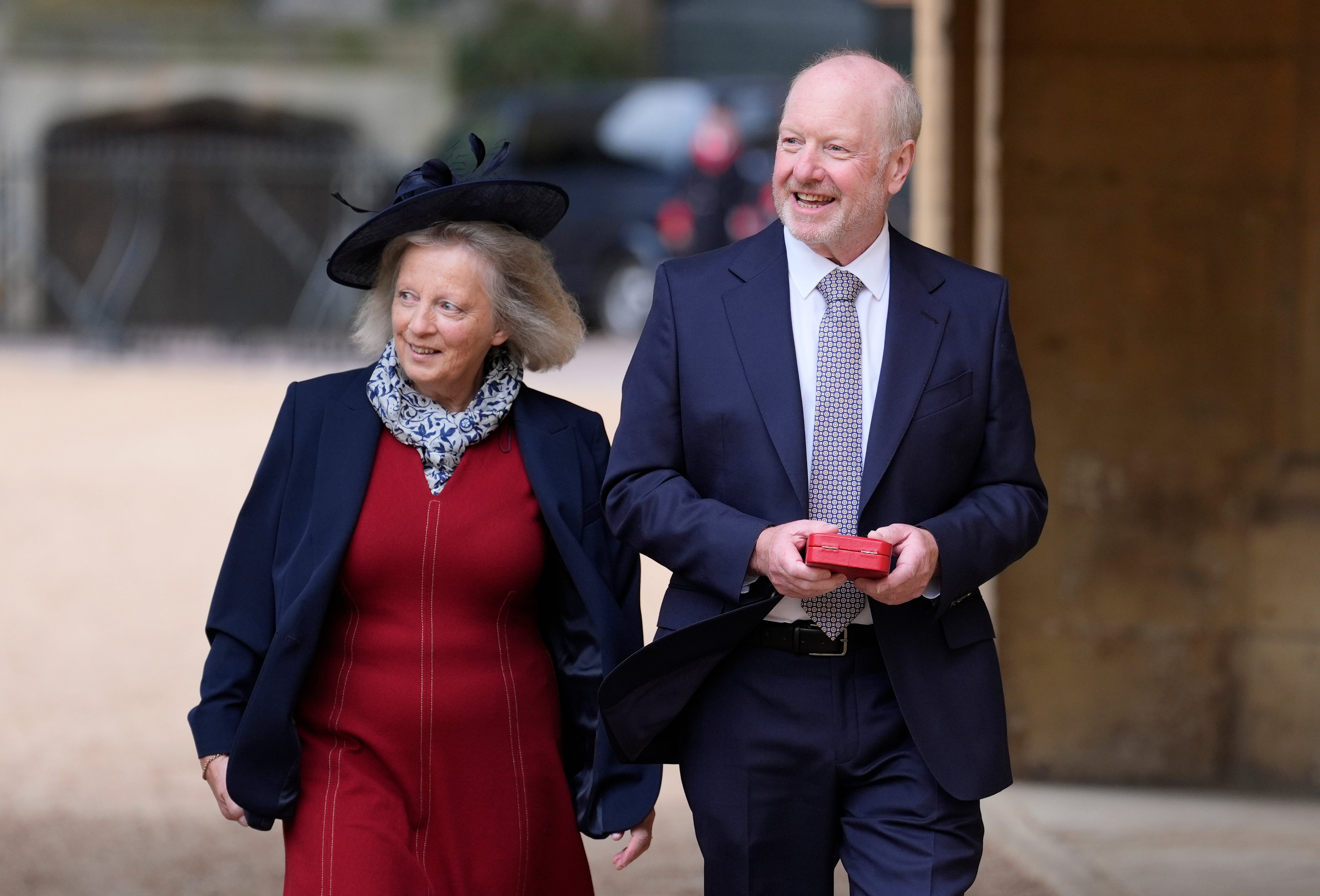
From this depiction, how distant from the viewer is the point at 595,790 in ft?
10.6

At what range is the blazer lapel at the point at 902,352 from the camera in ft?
9.53

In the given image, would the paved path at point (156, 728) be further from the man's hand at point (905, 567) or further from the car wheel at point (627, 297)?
the car wheel at point (627, 297)

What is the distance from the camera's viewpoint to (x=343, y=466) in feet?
10.4

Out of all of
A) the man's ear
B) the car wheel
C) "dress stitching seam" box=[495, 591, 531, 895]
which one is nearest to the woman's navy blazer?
"dress stitching seam" box=[495, 591, 531, 895]

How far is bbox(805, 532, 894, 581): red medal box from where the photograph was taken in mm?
2660

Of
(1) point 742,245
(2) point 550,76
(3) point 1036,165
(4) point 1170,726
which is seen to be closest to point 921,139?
(3) point 1036,165

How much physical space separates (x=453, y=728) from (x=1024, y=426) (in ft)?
3.48

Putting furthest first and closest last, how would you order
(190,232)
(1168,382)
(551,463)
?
(190,232), (1168,382), (551,463)

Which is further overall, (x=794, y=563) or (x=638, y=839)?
A: (x=638, y=839)

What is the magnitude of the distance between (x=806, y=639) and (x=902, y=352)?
47 cm

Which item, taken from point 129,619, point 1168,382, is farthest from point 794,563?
point 129,619

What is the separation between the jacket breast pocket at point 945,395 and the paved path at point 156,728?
7.44 feet

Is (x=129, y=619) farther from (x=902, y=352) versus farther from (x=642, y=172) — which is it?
(x=642, y=172)

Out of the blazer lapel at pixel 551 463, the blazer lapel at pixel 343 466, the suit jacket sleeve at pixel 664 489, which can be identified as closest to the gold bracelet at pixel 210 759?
the blazer lapel at pixel 343 466
